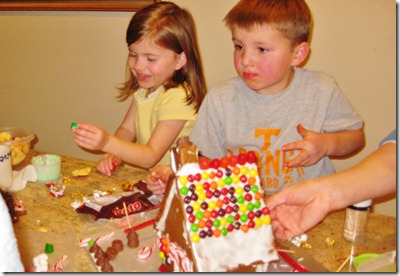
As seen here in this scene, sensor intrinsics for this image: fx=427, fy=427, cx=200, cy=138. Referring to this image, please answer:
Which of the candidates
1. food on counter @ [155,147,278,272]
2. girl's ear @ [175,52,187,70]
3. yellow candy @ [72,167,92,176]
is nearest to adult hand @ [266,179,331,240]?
food on counter @ [155,147,278,272]

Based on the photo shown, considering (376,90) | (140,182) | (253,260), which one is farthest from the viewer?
(376,90)

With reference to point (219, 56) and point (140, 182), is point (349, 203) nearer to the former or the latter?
point (140, 182)

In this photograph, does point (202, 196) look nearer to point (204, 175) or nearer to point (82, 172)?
point (204, 175)

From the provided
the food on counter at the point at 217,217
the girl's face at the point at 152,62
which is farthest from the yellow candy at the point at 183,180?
the girl's face at the point at 152,62

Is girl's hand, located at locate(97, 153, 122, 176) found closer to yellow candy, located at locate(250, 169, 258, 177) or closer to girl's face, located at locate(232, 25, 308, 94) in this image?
girl's face, located at locate(232, 25, 308, 94)

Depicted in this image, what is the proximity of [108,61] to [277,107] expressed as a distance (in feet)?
3.33

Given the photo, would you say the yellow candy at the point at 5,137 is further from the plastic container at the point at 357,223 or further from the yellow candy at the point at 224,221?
the plastic container at the point at 357,223

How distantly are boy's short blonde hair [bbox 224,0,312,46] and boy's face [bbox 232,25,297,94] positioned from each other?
0.02 m

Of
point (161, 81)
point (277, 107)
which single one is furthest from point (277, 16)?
point (161, 81)

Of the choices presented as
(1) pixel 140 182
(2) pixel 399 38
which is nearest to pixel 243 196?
(1) pixel 140 182

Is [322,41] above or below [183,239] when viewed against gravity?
above

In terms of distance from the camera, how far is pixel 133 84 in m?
1.78

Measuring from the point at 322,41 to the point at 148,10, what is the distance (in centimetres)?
68

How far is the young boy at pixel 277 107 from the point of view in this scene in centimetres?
131
